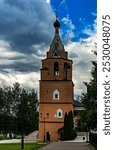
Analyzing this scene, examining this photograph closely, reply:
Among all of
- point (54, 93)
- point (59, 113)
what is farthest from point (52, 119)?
point (54, 93)

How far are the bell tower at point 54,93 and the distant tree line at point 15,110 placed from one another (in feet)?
53.8

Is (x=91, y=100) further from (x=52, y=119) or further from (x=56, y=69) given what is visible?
(x=56, y=69)

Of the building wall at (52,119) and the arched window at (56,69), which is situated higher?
the arched window at (56,69)

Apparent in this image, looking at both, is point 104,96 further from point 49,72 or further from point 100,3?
point 49,72

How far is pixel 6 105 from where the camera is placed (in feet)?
295

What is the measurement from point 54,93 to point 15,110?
24.1 m

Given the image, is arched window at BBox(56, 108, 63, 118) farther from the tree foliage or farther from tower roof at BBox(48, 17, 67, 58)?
the tree foliage

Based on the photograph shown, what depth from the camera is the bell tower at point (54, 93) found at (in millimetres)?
66000

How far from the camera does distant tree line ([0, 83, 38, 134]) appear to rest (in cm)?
8481

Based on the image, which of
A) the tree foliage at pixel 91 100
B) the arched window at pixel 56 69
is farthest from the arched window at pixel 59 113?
the tree foliage at pixel 91 100

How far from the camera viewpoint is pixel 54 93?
67.2 metres

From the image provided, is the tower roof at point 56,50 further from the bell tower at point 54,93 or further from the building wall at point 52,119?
the building wall at point 52,119

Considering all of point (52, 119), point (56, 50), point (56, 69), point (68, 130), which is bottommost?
point (68, 130)

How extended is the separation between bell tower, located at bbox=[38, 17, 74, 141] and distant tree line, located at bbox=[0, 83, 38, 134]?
16.4 m
